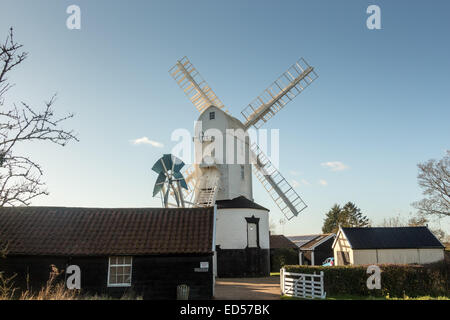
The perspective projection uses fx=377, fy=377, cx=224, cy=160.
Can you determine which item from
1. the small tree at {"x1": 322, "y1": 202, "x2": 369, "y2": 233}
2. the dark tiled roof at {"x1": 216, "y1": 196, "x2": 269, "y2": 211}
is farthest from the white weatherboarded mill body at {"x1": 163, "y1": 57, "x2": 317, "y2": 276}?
the small tree at {"x1": 322, "y1": 202, "x2": 369, "y2": 233}

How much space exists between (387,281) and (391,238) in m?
11.6

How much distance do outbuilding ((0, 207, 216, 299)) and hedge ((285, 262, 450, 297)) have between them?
5.63 meters

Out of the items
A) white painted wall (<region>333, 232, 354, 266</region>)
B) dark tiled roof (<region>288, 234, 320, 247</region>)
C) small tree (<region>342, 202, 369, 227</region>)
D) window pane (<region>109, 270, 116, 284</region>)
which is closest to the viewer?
window pane (<region>109, 270, 116, 284</region>)

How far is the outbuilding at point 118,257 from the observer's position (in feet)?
54.7

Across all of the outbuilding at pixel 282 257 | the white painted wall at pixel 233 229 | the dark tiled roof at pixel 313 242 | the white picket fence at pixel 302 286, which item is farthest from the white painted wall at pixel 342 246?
the white picket fence at pixel 302 286

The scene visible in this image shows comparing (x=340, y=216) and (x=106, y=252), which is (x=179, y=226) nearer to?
(x=106, y=252)

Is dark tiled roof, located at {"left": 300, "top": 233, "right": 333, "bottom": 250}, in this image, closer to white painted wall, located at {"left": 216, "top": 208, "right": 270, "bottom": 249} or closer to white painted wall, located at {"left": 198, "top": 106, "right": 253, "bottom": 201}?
white painted wall, located at {"left": 198, "top": 106, "right": 253, "bottom": 201}

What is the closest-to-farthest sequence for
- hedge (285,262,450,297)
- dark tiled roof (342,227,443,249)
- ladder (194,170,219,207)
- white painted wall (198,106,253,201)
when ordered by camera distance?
hedge (285,262,450,297) → ladder (194,170,219,207) → dark tiled roof (342,227,443,249) → white painted wall (198,106,253,201)

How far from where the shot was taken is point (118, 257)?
1706 cm

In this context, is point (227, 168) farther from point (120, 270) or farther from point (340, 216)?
point (340, 216)

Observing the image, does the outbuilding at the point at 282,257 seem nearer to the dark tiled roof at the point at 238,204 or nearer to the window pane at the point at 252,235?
the window pane at the point at 252,235

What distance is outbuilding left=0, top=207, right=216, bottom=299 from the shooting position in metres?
16.7

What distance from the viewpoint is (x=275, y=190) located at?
111 ft

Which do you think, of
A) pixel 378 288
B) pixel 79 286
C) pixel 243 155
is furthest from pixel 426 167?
pixel 79 286
